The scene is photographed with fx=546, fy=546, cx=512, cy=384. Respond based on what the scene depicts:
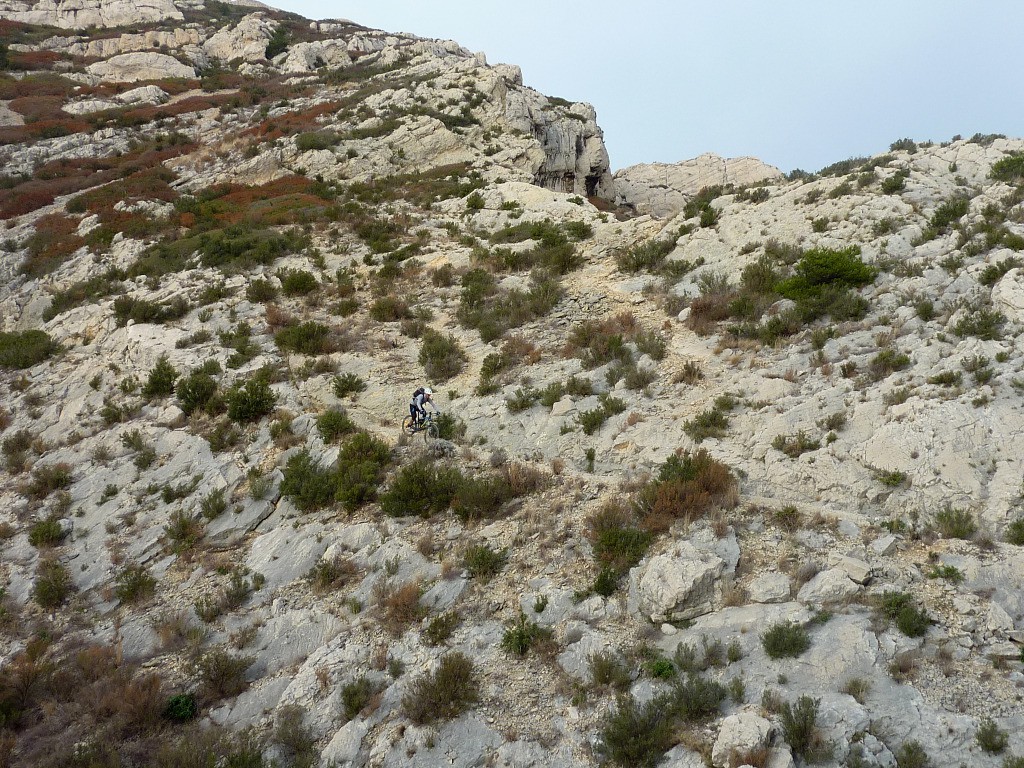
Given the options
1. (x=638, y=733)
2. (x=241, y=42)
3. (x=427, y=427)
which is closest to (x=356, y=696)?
(x=638, y=733)

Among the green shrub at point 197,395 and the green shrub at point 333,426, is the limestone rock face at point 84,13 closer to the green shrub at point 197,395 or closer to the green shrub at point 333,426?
the green shrub at point 197,395

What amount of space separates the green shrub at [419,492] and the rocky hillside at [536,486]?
0.06 metres

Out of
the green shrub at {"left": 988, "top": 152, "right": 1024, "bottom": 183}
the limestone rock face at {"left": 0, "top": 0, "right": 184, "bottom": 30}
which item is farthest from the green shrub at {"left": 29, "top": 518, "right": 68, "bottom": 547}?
the limestone rock face at {"left": 0, "top": 0, "right": 184, "bottom": 30}

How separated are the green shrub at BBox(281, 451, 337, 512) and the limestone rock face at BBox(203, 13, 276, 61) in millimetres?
62728

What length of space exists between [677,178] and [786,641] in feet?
162

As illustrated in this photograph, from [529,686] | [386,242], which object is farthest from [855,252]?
[386,242]

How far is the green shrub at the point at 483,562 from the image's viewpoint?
29.4 ft

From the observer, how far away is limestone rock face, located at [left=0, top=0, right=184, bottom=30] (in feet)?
210

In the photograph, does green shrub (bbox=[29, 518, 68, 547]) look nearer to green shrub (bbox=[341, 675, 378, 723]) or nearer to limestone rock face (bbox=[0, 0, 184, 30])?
green shrub (bbox=[341, 675, 378, 723])

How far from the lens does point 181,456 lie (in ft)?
41.6

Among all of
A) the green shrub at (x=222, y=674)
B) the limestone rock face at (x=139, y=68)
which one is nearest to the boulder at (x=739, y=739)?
the green shrub at (x=222, y=674)

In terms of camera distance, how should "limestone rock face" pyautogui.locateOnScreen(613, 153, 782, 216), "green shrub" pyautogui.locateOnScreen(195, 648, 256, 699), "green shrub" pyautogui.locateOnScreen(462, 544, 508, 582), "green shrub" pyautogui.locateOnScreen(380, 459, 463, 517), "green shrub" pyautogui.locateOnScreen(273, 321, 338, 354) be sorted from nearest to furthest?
"green shrub" pyautogui.locateOnScreen(195, 648, 256, 699)
"green shrub" pyautogui.locateOnScreen(462, 544, 508, 582)
"green shrub" pyautogui.locateOnScreen(380, 459, 463, 517)
"green shrub" pyautogui.locateOnScreen(273, 321, 338, 354)
"limestone rock face" pyautogui.locateOnScreen(613, 153, 782, 216)

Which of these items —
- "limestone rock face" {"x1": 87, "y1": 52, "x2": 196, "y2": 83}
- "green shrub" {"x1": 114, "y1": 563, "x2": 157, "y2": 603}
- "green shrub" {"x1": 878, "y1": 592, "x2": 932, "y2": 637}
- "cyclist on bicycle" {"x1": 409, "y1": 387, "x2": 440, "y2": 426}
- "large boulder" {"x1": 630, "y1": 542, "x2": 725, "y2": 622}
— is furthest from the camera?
"limestone rock face" {"x1": 87, "y1": 52, "x2": 196, "y2": 83}

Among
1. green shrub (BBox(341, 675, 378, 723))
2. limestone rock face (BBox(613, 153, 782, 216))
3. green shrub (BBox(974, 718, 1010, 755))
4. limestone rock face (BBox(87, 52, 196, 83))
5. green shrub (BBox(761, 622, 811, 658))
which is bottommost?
green shrub (BBox(341, 675, 378, 723))
